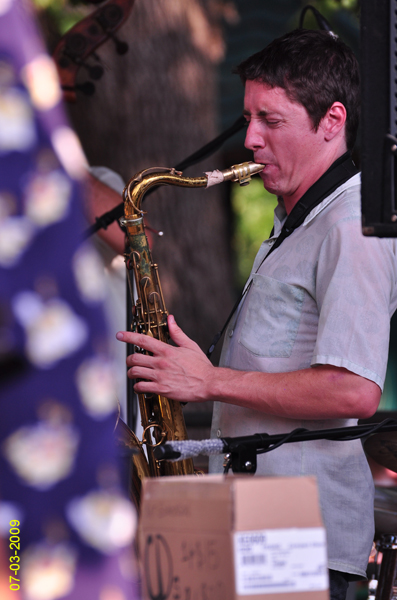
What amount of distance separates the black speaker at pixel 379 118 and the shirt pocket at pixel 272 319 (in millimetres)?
690

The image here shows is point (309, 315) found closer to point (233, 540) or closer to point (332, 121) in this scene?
point (332, 121)

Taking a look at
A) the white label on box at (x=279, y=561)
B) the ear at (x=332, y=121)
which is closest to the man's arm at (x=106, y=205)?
the ear at (x=332, y=121)

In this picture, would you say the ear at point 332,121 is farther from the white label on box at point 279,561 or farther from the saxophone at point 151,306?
the white label on box at point 279,561

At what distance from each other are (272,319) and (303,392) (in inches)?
9.9

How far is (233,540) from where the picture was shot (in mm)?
817

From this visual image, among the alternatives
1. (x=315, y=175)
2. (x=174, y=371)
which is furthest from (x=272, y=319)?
(x=315, y=175)

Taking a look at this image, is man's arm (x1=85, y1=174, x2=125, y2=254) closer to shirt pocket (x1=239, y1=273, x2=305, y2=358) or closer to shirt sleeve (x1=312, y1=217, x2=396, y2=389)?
shirt pocket (x1=239, y1=273, x2=305, y2=358)

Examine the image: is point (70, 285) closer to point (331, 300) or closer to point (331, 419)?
point (331, 300)

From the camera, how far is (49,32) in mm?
4184

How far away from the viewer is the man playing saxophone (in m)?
1.57

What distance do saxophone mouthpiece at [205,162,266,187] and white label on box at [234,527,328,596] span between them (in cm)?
134

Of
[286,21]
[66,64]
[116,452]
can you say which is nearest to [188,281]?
[66,64]

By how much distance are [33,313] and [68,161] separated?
0.48ft

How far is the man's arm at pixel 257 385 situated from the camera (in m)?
1.56
